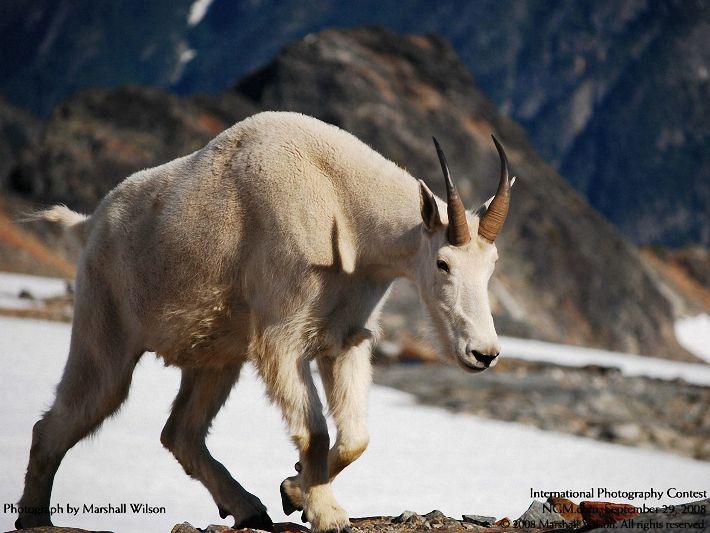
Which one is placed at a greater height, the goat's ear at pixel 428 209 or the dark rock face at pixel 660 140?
the goat's ear at pixel 428 209

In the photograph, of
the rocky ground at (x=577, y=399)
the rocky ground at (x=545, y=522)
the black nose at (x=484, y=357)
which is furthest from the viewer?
the rocky ground at (x=577, y=399)

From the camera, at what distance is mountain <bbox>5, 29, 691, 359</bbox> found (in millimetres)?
35156

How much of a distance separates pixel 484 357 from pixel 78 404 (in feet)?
9.66

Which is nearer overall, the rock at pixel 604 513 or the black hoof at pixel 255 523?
the rock at pixel 604 513

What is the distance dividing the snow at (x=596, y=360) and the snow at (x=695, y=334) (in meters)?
13.1

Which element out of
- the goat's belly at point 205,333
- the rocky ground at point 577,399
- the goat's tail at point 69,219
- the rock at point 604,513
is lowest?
the rocky ground at point 577,399

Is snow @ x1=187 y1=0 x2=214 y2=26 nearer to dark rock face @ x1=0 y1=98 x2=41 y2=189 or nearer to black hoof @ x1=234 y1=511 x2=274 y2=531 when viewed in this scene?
dark rock face @ x1=0 y1=98 x2=41 y2=189

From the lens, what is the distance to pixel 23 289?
2109 centimetres

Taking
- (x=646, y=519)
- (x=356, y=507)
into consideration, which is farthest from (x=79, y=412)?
(x=646, y=519)

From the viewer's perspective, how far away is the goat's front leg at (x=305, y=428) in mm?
5652

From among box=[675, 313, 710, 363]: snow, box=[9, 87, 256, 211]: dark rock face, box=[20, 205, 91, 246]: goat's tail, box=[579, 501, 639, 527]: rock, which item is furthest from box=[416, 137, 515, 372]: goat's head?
box=[675, 313, 710, 363]: snow

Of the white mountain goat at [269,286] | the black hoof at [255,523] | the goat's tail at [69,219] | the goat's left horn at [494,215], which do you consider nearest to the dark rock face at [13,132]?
the goat's tail at [69,219]

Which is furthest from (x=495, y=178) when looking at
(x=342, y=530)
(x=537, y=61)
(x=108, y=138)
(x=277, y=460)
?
(x=537, y=61)

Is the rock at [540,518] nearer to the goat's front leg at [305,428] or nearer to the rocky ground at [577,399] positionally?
the goat's front leg at [305,428]
